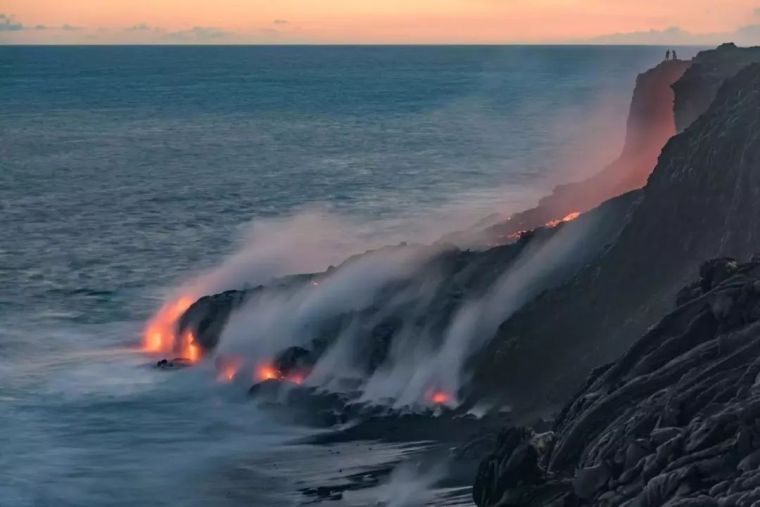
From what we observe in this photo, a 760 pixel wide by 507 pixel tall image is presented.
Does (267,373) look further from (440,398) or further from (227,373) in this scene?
(440,398)

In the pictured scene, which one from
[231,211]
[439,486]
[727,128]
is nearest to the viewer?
[439,486]

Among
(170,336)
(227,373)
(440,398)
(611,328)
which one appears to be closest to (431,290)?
(440,398)

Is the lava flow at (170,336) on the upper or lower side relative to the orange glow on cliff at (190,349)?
upper

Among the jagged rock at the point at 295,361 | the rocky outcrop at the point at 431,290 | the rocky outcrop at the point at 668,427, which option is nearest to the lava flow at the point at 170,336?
the jagged rock at the point at 295,361

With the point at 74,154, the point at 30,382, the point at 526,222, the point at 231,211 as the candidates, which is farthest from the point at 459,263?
the point at 74,154

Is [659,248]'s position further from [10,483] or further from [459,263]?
[10,483]

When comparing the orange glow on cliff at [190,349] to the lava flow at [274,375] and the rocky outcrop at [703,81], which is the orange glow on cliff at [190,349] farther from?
the rocky outcrop at [703,81]

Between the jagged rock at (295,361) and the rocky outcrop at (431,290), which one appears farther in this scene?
the jagged rock at (295,361)
